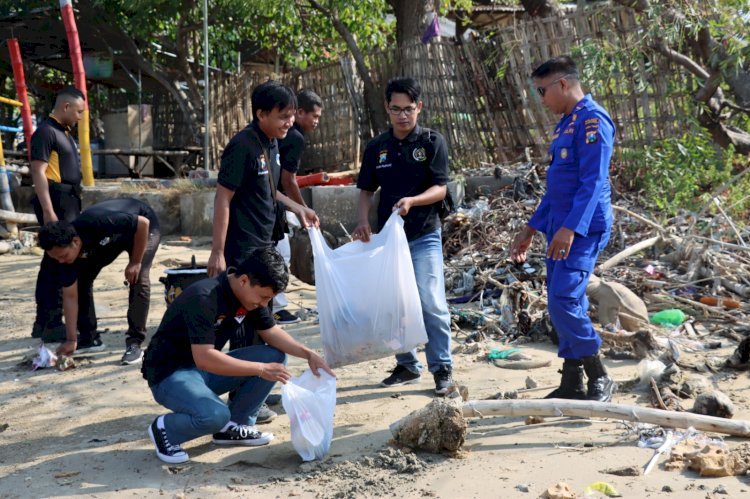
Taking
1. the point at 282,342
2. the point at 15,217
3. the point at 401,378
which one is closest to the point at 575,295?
the point at 401,378

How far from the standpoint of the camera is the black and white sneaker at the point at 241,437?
12.3ft

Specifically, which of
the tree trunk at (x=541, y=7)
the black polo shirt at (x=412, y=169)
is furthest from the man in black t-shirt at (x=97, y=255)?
the tree trunk at (x=541, y=7)

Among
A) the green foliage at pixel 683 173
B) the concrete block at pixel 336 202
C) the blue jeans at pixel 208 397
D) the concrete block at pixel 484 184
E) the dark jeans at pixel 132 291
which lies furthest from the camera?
the concrete block at pixel 336 202

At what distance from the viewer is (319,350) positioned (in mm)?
5488

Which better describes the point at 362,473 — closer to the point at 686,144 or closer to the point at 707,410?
the point at 707,410

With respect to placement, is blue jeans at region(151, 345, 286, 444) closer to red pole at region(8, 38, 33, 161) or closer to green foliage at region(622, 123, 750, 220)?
green foliage at region(622, 123, 750, 220)

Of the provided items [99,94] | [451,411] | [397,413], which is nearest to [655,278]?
[397,413]

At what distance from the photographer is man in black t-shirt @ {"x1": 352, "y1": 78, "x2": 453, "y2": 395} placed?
4.39 metres

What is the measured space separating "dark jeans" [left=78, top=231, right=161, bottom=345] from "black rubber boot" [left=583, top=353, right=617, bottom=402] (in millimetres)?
2890

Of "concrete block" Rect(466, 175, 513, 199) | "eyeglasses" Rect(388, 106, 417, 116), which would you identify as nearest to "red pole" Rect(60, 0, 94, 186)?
"concrete block" Rect(466, 175, 513, 199)

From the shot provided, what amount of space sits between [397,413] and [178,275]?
187 centimetres

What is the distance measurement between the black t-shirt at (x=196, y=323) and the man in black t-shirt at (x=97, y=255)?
1578mm

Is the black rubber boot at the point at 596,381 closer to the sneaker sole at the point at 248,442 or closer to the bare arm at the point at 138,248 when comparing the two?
the sneaker sole at the point at 248,442

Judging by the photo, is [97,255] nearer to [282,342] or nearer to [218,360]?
[282,342]
